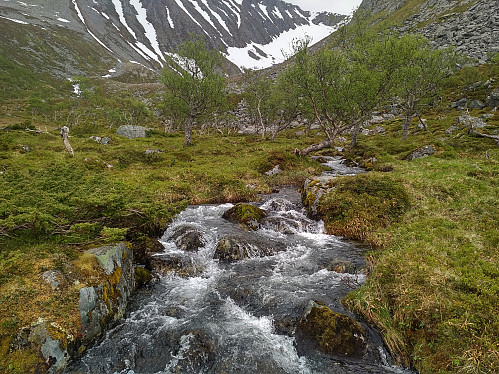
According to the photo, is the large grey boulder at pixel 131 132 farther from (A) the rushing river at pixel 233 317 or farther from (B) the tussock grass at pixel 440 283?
(B) the tussock grass at pixel 440 283

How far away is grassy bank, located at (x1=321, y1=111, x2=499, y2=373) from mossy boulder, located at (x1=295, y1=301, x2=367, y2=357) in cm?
91

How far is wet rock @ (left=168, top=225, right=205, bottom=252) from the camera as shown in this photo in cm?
1377

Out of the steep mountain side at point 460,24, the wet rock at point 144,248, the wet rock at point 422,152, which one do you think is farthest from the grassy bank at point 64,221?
the steep mountain side at point 460,24

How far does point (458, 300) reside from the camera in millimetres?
7285

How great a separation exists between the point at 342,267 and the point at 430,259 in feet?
11.4

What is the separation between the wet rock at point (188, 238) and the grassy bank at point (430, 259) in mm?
8104

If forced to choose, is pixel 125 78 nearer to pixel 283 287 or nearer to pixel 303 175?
pixel 303 175

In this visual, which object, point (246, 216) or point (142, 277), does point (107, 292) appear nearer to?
point (142, 277)

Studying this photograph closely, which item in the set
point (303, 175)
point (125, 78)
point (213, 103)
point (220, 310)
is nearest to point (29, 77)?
point (125, 78)

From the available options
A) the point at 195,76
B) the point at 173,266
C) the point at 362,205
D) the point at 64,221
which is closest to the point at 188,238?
the point at 173,266

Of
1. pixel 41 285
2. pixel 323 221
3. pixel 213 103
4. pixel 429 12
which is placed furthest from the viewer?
pixel 429 12

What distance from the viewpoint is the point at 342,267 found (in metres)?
11.6

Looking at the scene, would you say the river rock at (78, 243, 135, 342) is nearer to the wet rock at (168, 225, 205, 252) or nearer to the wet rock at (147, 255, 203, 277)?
the wet rock at (147, 255, 203, 277)

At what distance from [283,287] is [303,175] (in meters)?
18.6
